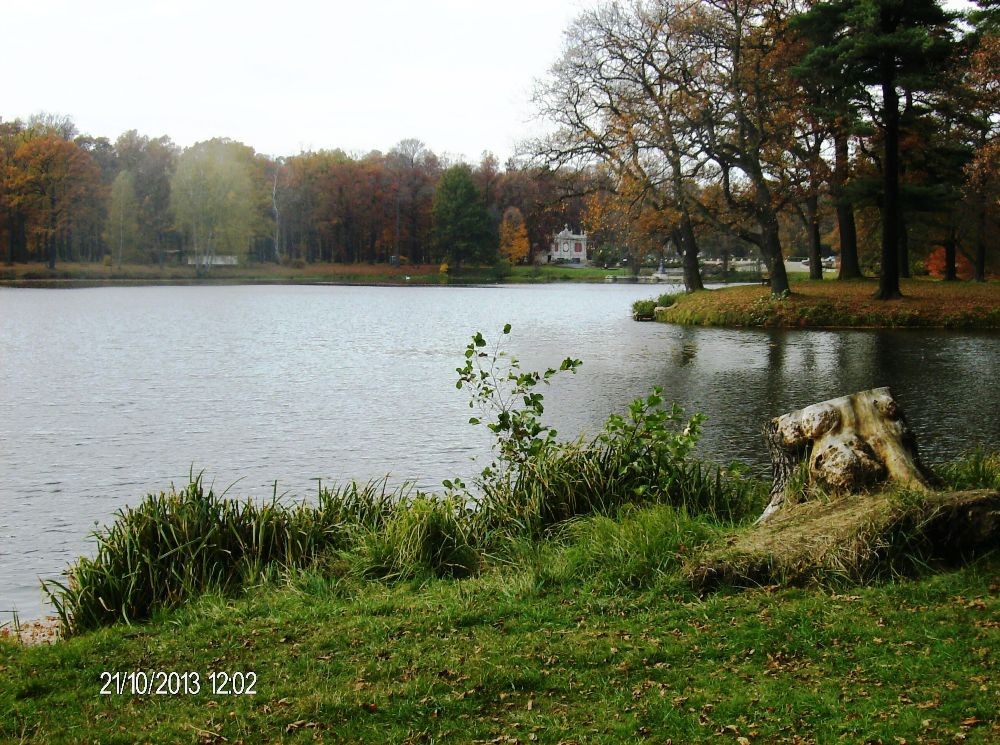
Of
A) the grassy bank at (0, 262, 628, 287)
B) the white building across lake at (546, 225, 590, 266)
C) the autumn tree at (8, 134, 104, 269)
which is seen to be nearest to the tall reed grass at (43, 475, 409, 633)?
the grassy bank at (0, 262, 628, 287)

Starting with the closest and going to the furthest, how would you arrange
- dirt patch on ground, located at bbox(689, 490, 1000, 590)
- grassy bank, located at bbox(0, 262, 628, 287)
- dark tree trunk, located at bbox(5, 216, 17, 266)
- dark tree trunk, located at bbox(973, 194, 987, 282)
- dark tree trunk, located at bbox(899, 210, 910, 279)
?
dirt patch on ground, located at bbox(689, 490, 1000, 590) → dark tree trunk, located at bbox(973, 194, 987, 282) → dark tree trunk, located at bbox(899, 210, 910, 279) → grassy bank, located at bbox(0, 262, 628, 287) → dark tree trunk, located at bbox(5, 216, 17, 266)

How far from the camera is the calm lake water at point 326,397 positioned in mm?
10766

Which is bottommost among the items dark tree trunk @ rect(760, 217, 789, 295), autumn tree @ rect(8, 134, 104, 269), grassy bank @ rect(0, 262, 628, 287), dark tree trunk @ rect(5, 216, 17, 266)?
dark tree trunk @ rect(760, 217, 789, 295)

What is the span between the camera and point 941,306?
95.2ft

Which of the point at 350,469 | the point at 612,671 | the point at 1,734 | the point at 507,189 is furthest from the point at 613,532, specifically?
the point at 507,189

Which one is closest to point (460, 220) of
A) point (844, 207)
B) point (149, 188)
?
point (149, 188)

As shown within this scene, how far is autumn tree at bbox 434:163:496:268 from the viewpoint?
9662 cm

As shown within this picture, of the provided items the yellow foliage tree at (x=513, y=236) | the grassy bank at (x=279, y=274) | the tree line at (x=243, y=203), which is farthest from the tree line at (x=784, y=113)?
the yellow foliage tree at (x=513, y=236)

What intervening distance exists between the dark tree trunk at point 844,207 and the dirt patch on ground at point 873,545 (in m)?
28.0

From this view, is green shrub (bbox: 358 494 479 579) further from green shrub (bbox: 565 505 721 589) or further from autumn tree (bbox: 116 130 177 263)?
autumn tree (bbox: 116 130 177 263)

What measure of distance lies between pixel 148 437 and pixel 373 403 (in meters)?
4.28

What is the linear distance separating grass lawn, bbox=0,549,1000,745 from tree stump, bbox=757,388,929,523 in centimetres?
106

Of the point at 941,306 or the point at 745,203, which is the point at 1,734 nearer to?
the point at 941,306

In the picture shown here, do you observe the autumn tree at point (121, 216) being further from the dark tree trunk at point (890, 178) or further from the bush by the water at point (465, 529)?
the bush by the water at point (465, 529)
